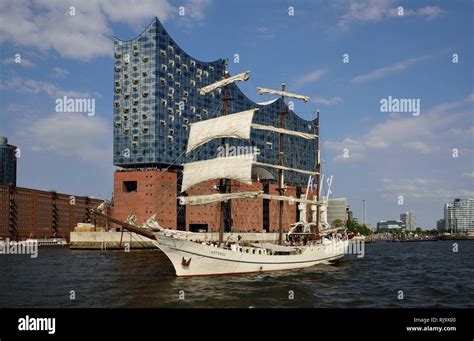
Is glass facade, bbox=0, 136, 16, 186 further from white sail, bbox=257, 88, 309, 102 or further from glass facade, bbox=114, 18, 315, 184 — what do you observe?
white sail, bbox=257, 88, 309, 102

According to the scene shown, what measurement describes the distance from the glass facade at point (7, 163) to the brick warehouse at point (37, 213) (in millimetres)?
22366

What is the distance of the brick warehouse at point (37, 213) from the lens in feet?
491

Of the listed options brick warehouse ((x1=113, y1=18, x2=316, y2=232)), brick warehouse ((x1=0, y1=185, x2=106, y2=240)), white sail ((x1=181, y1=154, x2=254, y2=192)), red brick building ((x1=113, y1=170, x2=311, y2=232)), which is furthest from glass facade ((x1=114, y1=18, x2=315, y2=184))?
white sail ((x1=181, y1=154, x2=254, y2=192))

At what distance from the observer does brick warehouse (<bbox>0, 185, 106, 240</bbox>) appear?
150 m

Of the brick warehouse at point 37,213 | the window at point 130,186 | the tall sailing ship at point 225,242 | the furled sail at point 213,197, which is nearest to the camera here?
the tall sailing ship at point 225,242

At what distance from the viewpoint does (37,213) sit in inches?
6476

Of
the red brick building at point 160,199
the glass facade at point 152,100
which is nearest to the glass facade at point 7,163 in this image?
the glass facade at point 152,100

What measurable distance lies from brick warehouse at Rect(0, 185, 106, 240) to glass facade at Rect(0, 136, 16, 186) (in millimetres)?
22366

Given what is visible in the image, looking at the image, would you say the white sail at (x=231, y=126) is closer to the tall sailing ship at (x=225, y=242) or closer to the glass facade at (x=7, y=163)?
the tall sailing ship at (x=225, y=242)

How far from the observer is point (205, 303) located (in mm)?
31250
